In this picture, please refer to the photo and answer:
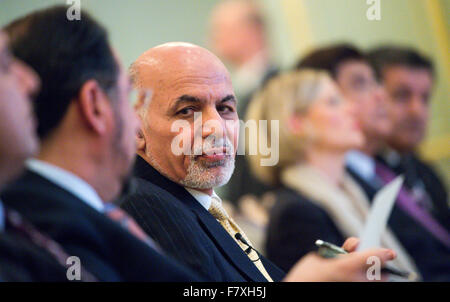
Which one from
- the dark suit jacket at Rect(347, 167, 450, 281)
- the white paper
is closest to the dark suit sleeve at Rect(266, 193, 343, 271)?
the dark suit jacket at Rect(347, 167, 450, 281)

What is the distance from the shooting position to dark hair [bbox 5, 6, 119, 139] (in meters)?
1.29

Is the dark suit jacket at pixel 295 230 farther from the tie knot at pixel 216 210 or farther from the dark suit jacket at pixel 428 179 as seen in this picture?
the dark suit jacket at pixel 428 179

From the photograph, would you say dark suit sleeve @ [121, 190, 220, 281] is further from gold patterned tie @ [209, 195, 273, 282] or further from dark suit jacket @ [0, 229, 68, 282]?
dark suit jacket @ [0, 229, 68, 282]

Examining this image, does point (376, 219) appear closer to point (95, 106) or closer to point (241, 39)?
point (95, 106)

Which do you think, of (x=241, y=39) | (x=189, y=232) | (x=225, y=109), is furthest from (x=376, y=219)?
(x=241, y=39)

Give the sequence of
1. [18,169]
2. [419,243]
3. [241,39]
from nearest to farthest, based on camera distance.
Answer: [18,169], [419,243], [241,39]

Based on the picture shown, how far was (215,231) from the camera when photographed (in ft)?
5.87

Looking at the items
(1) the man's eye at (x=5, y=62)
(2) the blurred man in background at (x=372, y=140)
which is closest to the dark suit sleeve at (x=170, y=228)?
(1) the man's eye at (x=5, y=62)

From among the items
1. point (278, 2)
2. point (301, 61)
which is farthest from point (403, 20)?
point (301, 61)

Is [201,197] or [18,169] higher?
[18,169]

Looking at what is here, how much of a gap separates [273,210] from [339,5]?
3223 millimetres

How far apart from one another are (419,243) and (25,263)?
2880 millimetres

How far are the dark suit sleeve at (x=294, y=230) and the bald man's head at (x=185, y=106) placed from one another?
3.98 ft

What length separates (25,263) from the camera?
1201mm
